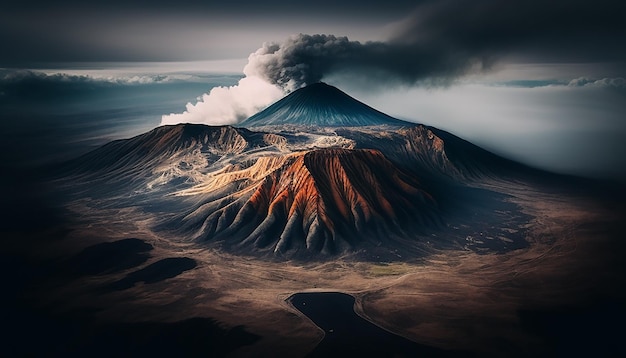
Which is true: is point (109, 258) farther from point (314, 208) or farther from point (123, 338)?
point (314, 208)

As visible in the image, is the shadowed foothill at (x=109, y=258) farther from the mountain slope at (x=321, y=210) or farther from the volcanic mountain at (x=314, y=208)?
the mountain slope at (x=321, y=210)

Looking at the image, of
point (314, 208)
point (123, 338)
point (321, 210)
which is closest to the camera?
point (123, 338)

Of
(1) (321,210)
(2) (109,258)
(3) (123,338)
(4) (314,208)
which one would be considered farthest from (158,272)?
(1) (321,210)

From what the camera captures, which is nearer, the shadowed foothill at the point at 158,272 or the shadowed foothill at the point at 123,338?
the shadowed foothill at the point at 123,338

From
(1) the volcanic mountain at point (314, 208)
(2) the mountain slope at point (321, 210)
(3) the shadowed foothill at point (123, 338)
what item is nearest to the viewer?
(3) the shadowed foothill at point (123, 338)

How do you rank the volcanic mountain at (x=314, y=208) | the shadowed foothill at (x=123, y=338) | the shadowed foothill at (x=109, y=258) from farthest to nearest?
1. the volcanic mountain at (x=314, y=208)
2. the shadowed foothill at (x=109, y=258)
3. the shadowed foothill at (x=123, y=338)

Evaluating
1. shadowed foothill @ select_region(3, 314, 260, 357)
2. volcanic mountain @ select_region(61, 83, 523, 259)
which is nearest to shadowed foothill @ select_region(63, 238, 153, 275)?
volcanic mountain @ select_region(61, 83, 523, 259)

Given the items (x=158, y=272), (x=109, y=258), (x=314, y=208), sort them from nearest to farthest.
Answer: (x=158, y=272)
(x=109, y=258)
(x=314, y=208)

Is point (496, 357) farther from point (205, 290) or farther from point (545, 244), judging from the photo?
point (545, 244)

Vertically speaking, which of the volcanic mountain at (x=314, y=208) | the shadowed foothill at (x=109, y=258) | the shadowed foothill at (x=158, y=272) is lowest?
the shadowed foothill at (x=109, y=258)

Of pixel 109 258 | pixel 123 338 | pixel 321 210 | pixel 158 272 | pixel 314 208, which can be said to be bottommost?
pixel 109 258

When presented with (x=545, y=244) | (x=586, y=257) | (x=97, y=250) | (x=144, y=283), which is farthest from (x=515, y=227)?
(x=97, y=250)

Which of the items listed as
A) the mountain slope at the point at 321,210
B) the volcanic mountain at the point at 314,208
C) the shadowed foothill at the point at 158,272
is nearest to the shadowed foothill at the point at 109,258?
the shadowed foothill at the point at 158,272
